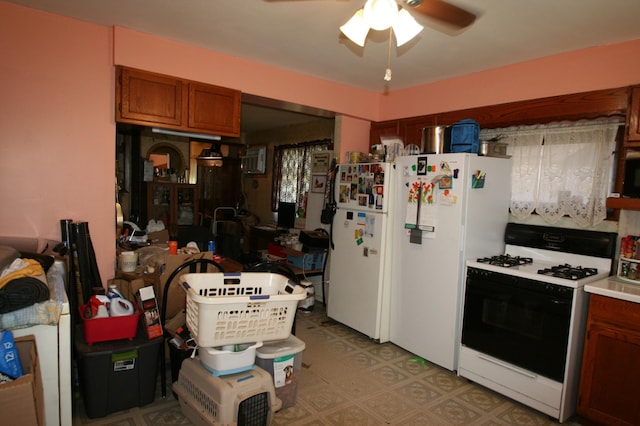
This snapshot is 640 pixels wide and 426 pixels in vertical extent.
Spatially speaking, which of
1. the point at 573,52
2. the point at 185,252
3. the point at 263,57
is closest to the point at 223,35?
the point at 263,57

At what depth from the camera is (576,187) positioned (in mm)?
2885

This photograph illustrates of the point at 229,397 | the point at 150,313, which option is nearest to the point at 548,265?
the point at 229,397

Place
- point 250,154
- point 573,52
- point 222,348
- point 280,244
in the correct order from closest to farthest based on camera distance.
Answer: point 222,348, point 573,52, point 280,244, point 250,154

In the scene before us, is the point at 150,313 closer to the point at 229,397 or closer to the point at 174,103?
the point at 229,397

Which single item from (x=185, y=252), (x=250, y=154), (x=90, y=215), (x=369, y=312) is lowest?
(x=369, y=312)

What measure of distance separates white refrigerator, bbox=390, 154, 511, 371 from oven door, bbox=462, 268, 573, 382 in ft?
0.49

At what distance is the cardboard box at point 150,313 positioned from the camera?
7.74 ft

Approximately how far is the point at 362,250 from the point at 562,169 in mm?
1764

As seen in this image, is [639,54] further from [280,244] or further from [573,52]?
[280,244]

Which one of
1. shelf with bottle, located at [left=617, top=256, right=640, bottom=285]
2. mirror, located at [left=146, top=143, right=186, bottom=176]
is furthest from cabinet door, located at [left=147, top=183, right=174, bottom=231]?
shelf with bottle, located at [left=617, top=256, right=640, bottom=285]

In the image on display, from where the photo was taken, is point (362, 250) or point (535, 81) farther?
point (362, 250)

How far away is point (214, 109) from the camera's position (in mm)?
3260

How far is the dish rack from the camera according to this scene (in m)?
1.82

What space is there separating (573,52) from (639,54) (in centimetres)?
40
